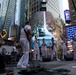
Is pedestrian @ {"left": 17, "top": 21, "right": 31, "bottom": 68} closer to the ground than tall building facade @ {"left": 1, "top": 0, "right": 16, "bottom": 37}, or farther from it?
closer to the ground

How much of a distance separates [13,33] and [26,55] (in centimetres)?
6794

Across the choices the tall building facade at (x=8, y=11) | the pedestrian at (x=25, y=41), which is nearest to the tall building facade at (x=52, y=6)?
the tall building facade at (x=8, y=11)

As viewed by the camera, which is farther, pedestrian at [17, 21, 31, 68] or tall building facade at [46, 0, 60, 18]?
tall building facade at [46, 0, 60, 18]

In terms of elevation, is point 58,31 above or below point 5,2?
below

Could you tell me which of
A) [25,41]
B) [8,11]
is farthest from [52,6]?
[25,41]

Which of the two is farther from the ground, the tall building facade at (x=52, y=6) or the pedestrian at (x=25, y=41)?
the tall building facade at (x=52, y=6)

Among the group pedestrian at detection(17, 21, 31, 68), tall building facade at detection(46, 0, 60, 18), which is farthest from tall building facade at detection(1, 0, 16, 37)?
pedestrian at detection(17, 21, 31, 68)

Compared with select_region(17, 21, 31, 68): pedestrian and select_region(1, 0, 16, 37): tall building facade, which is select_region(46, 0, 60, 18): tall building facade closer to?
select_region(1, 0, 16, 37): tall building facade

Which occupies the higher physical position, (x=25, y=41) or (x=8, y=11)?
(x=8, y=11)

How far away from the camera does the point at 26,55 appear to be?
819 cm

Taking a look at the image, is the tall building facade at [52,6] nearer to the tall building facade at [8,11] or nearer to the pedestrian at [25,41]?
the tall building facade at [8,11]

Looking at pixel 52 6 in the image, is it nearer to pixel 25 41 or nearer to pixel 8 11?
pixel 8 11

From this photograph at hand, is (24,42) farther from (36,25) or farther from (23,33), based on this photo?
(36,25)

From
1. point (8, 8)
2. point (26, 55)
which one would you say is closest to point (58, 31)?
point (8, 8)
